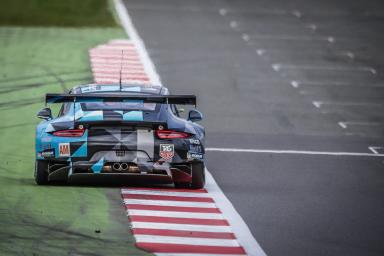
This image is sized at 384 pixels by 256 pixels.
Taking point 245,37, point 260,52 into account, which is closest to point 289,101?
point 260,52

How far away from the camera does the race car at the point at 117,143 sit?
54.4 ft

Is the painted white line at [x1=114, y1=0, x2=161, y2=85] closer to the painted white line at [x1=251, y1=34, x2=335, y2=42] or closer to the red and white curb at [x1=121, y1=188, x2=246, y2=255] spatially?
the painted white line at [x1=251, y1=34, x2=335, y2=42]

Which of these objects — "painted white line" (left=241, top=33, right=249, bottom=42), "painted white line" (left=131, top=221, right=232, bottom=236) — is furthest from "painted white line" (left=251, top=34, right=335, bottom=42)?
Answer: "painted white line" (left=131, top=221, right=232, bottom=236)

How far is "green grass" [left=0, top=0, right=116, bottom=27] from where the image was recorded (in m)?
41.1

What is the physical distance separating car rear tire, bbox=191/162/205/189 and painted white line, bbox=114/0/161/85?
1271cm

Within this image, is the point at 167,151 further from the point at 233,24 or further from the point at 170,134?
the point at 233,24

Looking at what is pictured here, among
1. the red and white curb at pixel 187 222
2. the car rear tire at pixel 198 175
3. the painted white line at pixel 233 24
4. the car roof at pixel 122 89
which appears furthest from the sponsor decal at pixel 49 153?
the painted white line at pixel 233 24

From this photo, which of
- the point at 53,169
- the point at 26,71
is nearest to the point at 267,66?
the point at 26,71

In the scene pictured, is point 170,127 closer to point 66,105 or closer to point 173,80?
point 66,105

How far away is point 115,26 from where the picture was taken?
40.4 m

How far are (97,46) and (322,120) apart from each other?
11.2 m

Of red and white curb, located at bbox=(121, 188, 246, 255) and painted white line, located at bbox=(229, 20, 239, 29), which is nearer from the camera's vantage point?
red and white curb, located at bbox=(121, 188, 246, 255)

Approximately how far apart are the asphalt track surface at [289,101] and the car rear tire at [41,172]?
2.55 m

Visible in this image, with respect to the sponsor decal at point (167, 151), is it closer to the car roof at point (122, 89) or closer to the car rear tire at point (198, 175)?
the car rear tire at point (198, 175)
